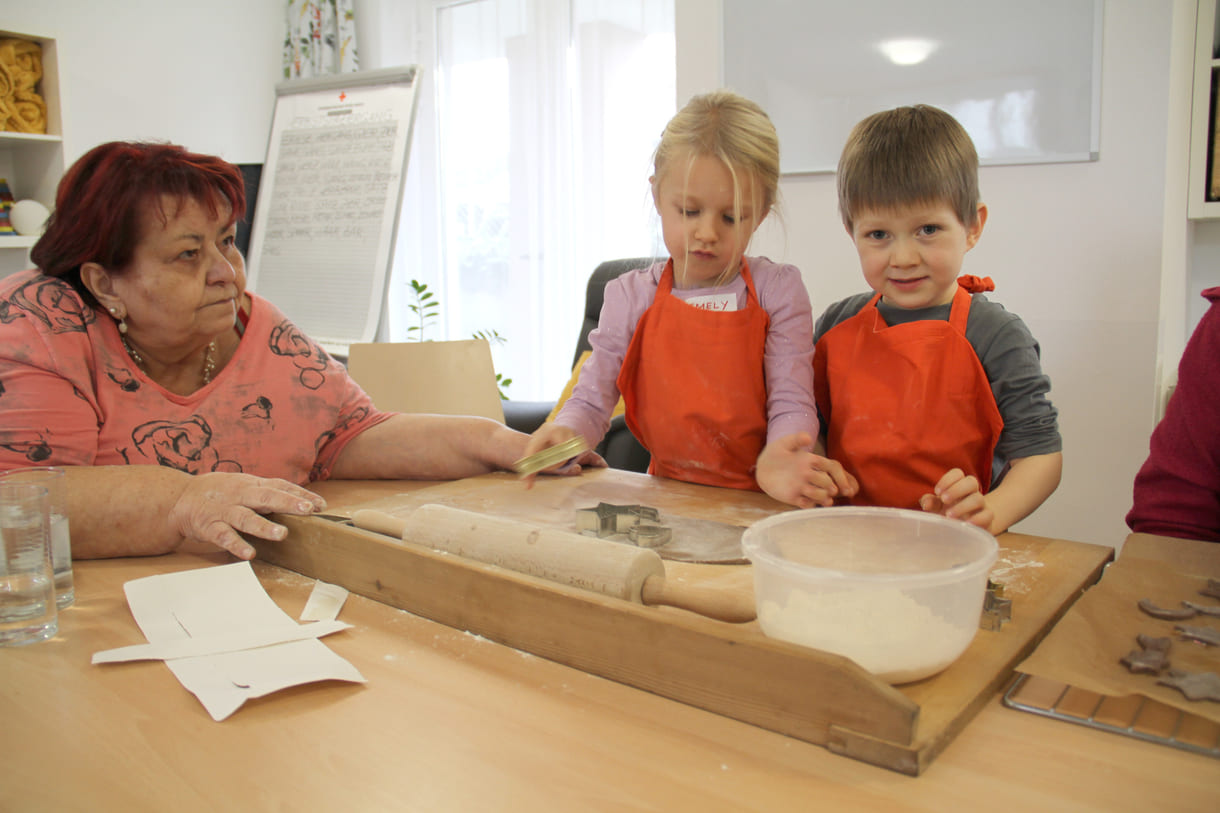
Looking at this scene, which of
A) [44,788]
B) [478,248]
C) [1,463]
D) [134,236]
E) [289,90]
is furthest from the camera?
[478,248]

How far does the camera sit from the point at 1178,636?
0.74 meters

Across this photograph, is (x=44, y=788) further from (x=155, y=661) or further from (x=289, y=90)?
(x=289, y=90)

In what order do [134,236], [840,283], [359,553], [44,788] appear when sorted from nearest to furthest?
[44,788], [359,553], [134,236], [840,283]

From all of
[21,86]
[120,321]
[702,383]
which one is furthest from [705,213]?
[21,86]

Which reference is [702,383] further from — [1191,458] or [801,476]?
[1191,458]

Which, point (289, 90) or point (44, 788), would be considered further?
point (289, 90)

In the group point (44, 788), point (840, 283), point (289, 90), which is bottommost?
point (44, 788)

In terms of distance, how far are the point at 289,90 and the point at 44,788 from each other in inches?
153

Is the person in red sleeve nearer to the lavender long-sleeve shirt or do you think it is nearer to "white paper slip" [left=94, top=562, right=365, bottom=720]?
the lavender long-sleeve shirt

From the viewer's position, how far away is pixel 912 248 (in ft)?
4.01

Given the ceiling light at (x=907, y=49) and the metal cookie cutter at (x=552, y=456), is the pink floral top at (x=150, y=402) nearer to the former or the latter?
the metal cookie cutter at (x=552, y=456)

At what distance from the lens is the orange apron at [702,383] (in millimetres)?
1416

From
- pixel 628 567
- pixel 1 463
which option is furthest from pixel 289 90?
pixel 628 567

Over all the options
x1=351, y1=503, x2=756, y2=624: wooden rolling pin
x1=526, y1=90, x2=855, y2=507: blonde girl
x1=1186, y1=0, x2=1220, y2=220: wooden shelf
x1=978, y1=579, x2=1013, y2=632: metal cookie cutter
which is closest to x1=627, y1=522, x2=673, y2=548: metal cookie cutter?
x1=351, y1=503, x2=756, y2=624: wooden rolling pin
